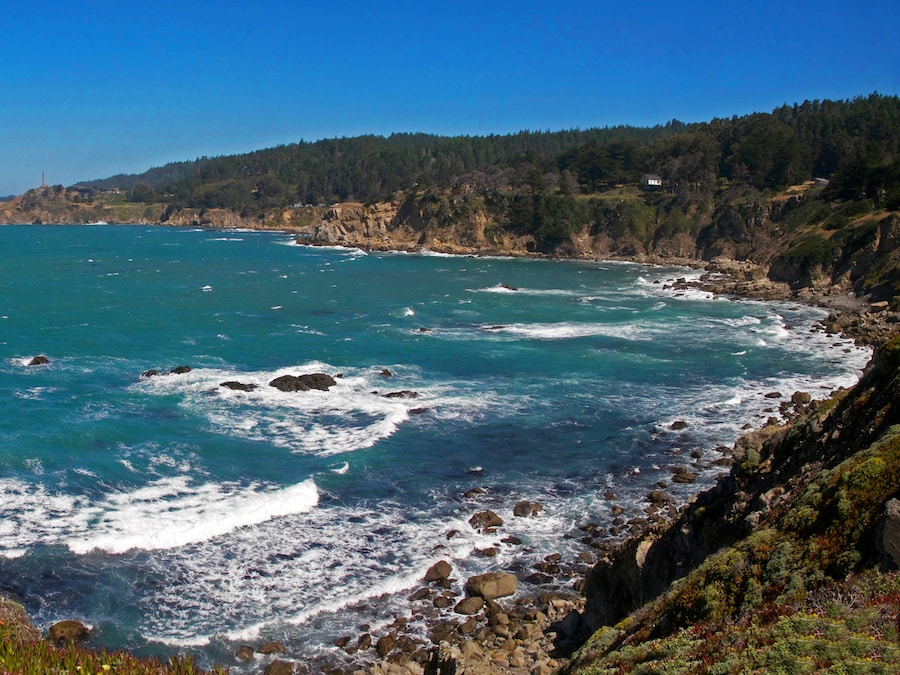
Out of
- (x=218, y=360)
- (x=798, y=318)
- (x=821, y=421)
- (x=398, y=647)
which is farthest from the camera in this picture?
(x=798, y=318)

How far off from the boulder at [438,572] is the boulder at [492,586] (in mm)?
792

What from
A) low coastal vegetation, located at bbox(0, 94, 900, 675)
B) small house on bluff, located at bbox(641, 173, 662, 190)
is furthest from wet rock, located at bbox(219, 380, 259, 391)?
small house on bluff, located at bbox(641, 173, 662, 190)

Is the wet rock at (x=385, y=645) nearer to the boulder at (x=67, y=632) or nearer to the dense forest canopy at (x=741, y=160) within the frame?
the boulder at (x=67, y=632)

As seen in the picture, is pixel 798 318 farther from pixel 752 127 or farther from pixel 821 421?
pixel 752 127

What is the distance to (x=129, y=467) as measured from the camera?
2822 cm

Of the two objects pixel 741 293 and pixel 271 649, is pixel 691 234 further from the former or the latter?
pixel 271 649

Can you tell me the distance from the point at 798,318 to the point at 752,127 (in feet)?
253

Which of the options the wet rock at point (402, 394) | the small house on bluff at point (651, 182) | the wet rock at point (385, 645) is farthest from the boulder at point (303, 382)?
the small house on bluff at point (651, 182)

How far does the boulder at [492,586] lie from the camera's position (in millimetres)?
20344

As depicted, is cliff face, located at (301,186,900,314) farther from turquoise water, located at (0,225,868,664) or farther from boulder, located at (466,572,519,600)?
boulder, located at (466,572,519,600)

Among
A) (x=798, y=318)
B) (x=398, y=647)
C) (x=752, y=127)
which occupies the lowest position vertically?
(x=398, y=647)

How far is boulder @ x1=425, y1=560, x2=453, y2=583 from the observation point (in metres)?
21.1

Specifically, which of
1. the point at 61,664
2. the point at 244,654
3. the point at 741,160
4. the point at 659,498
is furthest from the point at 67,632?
the point at 741,160

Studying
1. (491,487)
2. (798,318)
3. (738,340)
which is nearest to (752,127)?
(798,318)
